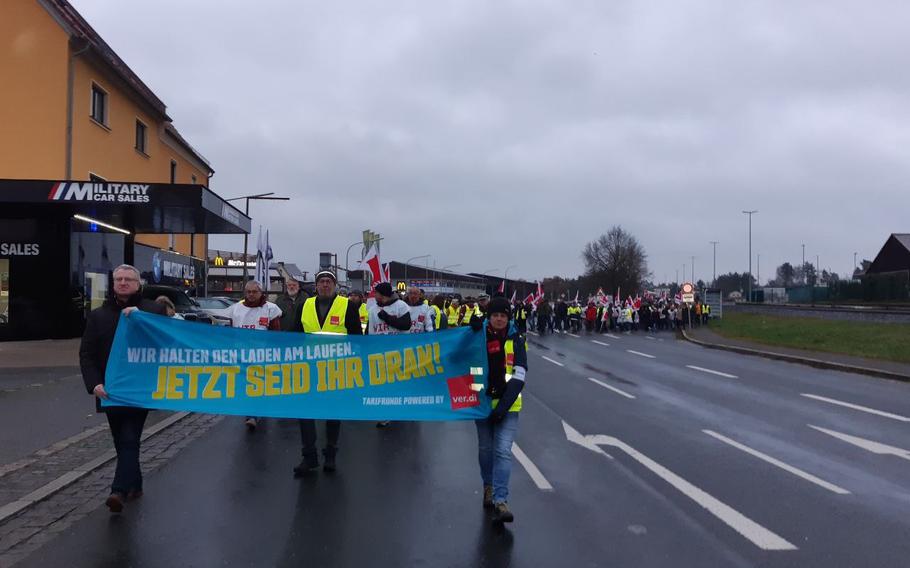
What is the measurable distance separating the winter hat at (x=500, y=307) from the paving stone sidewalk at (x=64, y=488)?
372 centimetres

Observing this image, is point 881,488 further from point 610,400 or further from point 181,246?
point 181,246

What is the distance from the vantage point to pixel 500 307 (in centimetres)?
570

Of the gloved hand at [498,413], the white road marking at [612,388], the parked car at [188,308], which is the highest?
the parked car at [188,308]

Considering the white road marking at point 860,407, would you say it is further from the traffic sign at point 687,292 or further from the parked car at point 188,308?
the traffic sign at point 687,292

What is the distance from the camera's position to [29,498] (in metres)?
5.89

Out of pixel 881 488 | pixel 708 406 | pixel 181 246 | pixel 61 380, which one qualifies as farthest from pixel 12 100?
pixel 881 488

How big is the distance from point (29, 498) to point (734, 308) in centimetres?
6500

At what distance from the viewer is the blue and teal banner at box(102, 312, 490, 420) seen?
6098 millimetres

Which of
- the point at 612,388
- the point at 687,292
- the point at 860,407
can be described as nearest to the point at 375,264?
the point at 612,388

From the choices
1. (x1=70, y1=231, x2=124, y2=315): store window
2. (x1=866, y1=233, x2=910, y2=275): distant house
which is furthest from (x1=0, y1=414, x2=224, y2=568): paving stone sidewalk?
(x1=866, y1=233, x2=910, y2=275): distant house

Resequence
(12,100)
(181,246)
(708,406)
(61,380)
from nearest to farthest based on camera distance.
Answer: (708,406) → (61,380) → (12,100) → (181,246)

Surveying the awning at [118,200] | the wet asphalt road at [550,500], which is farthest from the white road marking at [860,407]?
the awning at [118,200]

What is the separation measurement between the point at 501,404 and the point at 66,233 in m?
21.5

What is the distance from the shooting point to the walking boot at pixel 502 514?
5328 mm
